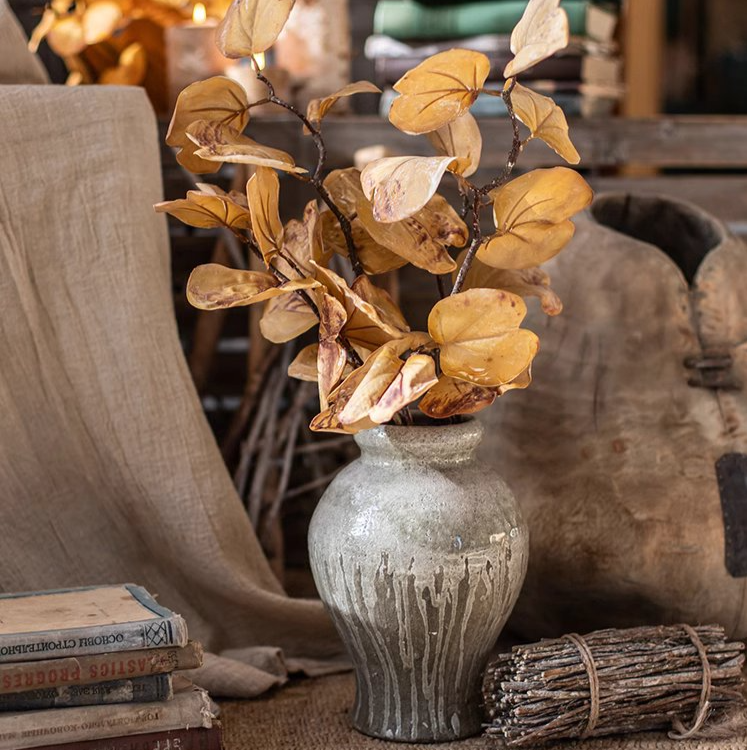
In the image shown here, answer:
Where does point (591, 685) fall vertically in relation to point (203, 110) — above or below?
below

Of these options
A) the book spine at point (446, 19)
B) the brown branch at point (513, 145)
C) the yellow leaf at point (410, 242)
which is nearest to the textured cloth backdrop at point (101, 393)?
the yellow leaf at point (410, 242)

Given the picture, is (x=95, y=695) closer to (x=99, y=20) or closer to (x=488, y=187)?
(x=488, y=187)

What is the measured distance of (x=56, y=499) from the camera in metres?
1.30

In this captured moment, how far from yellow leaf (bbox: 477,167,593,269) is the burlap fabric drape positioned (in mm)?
596

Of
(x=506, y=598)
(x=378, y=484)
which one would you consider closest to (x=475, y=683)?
(x=506, y=598)

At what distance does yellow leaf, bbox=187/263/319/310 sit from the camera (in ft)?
3.59

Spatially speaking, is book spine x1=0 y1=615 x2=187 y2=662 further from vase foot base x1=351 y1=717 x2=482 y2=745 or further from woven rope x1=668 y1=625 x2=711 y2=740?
woven rope x1=668 y1=625 x2=711 y2=740

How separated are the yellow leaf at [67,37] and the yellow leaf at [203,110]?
637 mm

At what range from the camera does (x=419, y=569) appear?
42.6 inches

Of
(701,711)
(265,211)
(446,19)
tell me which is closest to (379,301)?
(265,211)

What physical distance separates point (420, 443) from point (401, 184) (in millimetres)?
248

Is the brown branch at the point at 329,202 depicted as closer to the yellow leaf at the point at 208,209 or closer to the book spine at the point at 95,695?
the yellow leaf at the point at 208,209

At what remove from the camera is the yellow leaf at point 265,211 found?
1075 millimetres

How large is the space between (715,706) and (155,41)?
3.91 ft
